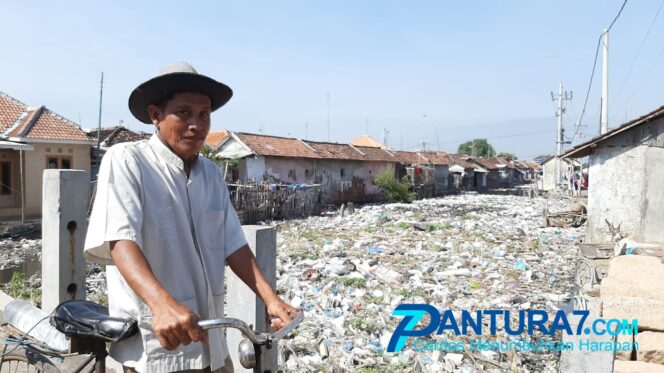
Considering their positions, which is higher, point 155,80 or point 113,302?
point 155,80

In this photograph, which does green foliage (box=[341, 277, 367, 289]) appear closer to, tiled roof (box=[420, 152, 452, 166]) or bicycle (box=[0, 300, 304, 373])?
bicycle (box=[0, 300, 304, 373])

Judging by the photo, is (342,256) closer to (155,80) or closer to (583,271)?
(583,271)

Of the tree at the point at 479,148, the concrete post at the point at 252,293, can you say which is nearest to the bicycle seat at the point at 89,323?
the concrete post at the point at 252,293

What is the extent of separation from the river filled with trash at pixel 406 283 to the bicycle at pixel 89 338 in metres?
2.47

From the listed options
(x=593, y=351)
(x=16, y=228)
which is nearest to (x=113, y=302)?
(x=593, y=351)

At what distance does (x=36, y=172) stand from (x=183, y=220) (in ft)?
52.6

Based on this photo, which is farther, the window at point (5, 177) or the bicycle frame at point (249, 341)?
the window at point (5, 177)

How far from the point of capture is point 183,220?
1.73 m

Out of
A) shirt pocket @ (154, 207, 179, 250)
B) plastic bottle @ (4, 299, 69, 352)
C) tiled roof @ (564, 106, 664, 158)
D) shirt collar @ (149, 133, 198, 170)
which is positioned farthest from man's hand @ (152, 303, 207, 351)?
tiled roof @ (564, 106, 664, 158)

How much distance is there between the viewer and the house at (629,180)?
9938 mm

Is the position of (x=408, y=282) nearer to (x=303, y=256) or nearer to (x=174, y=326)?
(x=303, y=256)

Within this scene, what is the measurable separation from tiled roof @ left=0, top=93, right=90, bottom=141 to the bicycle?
1463cm

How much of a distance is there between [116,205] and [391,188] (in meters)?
25.2

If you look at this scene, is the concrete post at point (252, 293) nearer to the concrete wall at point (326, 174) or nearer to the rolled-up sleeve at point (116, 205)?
the rolled-up sleeve at point (116, 205)
